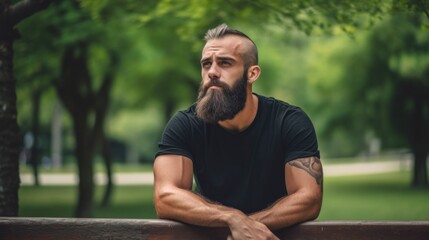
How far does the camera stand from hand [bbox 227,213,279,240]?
336 centimetres

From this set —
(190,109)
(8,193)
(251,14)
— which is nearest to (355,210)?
(251,14)

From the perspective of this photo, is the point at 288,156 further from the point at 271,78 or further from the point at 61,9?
the point at 271,78

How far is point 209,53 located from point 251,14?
4619 mm

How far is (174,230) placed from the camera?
349cm

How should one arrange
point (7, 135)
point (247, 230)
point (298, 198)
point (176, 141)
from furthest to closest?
point (7, 135), point (176, 141), point (298, 198), point (247, 230)

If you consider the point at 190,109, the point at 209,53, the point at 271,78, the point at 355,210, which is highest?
the point at 209,53

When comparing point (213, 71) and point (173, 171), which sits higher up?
point (213, 71)

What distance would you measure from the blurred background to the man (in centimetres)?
187

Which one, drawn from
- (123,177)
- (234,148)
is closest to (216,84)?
(234,148)

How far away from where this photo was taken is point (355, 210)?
1545 cm

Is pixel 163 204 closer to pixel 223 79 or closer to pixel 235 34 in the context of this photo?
pixel 223 79

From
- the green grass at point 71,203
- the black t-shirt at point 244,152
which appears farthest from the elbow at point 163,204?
the green grass at point 71,203

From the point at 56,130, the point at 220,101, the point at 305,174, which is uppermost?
the point at 220,101

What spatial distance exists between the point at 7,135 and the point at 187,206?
2.60 m
